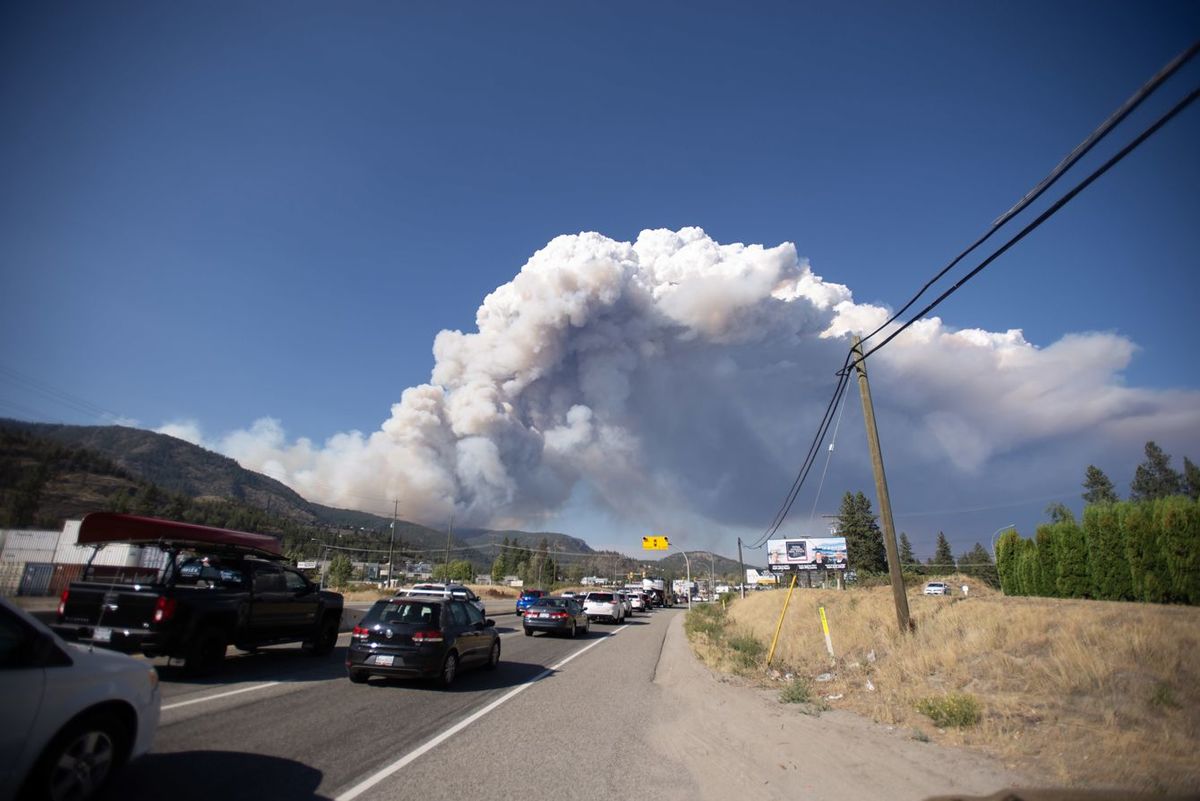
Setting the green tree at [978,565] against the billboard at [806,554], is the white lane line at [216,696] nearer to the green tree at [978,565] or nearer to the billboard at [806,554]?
the billboard at [806,554]

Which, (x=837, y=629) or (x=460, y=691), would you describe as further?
(x=837, y=629)

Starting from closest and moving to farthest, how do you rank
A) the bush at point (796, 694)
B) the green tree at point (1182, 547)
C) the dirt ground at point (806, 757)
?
the dirt ground at point (806, 757) < the bush at point (796, 694) < the green tree at point (1182, 547)

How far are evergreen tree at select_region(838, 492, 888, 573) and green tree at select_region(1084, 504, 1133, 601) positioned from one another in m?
63.9

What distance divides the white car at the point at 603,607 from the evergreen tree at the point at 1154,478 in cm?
8155

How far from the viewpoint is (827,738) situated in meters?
6.97

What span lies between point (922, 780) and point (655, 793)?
2.63 meters

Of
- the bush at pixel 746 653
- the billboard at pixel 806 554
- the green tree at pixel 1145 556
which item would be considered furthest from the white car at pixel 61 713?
the billboard at pixel 806 554

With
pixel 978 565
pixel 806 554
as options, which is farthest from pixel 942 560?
pixel 806 554

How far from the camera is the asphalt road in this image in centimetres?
473

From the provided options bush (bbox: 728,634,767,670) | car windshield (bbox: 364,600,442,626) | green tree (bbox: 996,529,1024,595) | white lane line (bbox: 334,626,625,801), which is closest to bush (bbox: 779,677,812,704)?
bush (bbox: 728,634,767,670)

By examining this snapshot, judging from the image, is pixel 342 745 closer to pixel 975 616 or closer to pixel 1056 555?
pixel 975 616

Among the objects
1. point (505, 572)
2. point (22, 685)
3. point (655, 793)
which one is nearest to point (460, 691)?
point (655, 793)

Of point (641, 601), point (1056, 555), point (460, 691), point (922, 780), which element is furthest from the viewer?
point (641, 601)

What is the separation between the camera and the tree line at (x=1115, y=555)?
20.4 m
